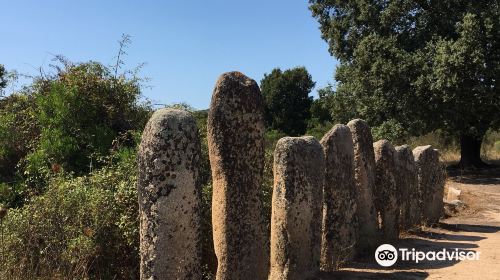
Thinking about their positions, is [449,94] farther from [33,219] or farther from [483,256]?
[33,219]

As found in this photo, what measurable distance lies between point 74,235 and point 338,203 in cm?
374

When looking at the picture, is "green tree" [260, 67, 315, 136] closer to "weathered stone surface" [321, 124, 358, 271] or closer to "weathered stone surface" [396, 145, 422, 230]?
"weathered stone surface" [396, 145, 422, 230]

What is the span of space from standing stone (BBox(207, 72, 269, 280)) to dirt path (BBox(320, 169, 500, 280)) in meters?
1.33

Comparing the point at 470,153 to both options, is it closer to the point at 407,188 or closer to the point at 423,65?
the point at 423,65

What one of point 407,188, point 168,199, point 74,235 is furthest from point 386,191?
point 168,199

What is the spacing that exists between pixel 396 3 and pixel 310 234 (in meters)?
17.8

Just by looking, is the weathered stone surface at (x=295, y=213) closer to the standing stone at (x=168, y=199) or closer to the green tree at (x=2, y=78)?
the standing stone at (x=168, y=199)

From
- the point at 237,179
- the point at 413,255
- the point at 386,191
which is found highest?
the point at 237,179

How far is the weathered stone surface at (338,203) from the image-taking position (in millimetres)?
7367

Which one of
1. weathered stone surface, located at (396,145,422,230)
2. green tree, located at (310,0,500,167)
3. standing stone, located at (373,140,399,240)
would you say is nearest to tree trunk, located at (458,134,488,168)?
green tree, located at (310,0,500,167)

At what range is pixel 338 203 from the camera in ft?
24.8

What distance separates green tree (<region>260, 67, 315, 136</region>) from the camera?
42.5 m

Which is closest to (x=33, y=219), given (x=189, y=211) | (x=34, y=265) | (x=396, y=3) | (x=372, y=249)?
(x=34, y=265)

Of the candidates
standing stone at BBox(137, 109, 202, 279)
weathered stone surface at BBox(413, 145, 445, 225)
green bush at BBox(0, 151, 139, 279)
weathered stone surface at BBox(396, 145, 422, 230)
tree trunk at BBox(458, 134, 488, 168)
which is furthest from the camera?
tree trunk at BBox(458, 134, 488, 168)
